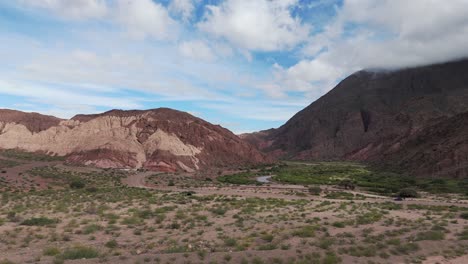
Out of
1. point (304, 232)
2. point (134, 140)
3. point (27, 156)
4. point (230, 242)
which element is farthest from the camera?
point (134, 140)

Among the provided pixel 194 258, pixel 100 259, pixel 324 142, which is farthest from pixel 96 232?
pixel 324 142

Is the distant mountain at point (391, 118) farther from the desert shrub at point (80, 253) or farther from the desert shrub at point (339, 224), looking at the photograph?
the desert shrub at point (80, 253)

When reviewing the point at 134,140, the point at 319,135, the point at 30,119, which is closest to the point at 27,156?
the point at 134,140

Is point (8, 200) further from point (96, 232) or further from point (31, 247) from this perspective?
point (31, 247)

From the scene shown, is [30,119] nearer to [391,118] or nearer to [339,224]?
[339,224]

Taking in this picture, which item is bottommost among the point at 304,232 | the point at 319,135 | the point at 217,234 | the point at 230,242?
the point at 217,234

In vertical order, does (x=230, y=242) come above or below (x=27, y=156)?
below

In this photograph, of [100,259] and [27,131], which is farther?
[27,131]

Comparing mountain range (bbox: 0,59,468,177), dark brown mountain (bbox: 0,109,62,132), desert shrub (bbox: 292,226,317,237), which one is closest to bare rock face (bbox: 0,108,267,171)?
dark brown mountain (bbox: 0,109,62,132)
